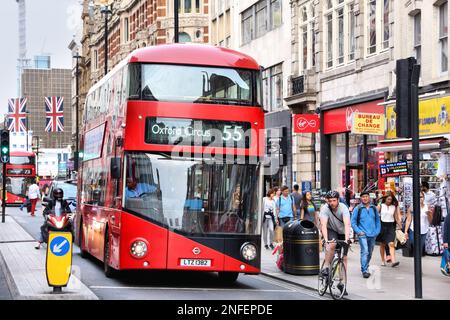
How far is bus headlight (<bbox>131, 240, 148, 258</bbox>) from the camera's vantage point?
16.6 meters

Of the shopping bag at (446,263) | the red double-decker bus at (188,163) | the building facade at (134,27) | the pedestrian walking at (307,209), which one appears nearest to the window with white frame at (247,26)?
the building facade at (134,27)

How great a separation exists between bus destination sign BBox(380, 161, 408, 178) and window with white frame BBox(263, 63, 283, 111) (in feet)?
57.8


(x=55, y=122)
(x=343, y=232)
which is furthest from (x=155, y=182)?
(x=55, y=122)

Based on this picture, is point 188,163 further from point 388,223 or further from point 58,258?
point 388,223

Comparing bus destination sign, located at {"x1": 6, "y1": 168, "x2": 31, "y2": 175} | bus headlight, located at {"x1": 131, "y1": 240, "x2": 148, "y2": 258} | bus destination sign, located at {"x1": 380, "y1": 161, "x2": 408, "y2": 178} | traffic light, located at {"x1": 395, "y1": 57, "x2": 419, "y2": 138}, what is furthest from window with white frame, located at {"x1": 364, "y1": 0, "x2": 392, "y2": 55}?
bus destination sign, located at {"x1": 6, "y1": 168, "x2": 31, "y2": 175}

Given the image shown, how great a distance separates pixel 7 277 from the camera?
58.5 ft

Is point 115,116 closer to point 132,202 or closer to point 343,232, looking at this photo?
point 132,202

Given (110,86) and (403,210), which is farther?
(403,210)

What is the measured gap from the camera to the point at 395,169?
2444 centimetres

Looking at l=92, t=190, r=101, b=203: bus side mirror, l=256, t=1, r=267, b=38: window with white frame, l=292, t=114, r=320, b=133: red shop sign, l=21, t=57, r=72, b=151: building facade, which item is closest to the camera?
l=92, t=190, r=101, b=203: bus side mirror

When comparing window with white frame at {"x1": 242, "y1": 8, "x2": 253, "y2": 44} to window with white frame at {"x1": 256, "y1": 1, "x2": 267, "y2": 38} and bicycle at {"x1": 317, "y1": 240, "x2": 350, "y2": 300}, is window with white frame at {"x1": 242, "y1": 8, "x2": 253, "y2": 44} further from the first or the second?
bicycle at {"x1": 317, "y1": 240, "x2": 350, "y2": 300}

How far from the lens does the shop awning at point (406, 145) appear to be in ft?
80.8
